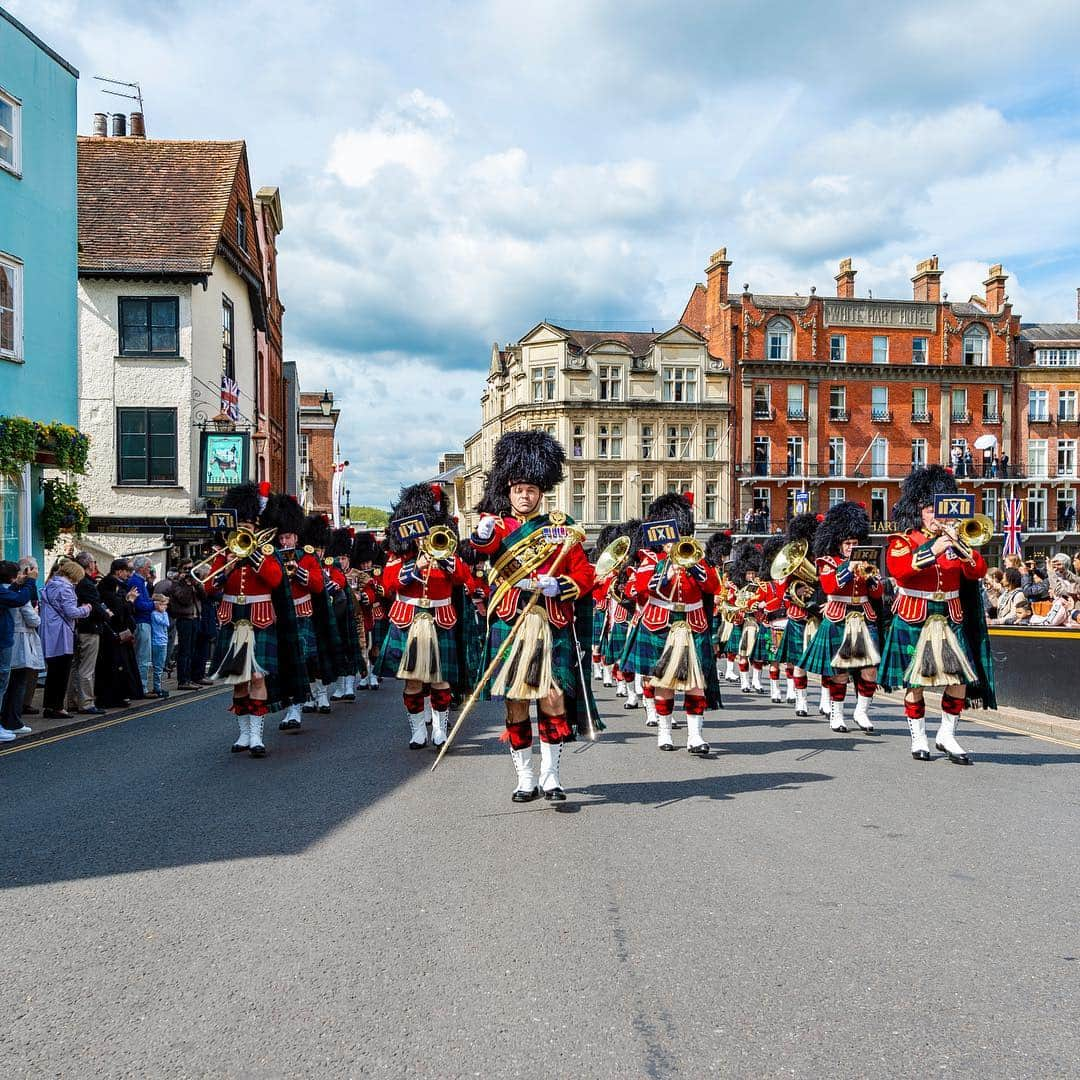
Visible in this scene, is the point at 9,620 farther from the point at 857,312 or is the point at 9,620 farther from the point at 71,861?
the point at 857,312

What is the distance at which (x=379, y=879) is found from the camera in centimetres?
520

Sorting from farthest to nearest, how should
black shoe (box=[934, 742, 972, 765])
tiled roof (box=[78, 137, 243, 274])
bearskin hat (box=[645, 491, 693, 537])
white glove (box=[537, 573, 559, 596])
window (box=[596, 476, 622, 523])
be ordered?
window (box=[596, 476, 622, 523]), tiled roof (box=[78, 137, 243, 274]), bearskin hat (box=[645, 491, 693, 537]), black shoe (box=[934, 742, 972, 765]), white glove (box=[537, 573, 559, 596])

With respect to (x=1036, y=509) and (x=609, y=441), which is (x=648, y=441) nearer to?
(x=609, y=441)

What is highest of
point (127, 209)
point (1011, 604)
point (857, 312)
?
point (857, 312)

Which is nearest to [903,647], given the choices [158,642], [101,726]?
[101,726]

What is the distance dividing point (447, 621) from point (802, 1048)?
20.2 ft

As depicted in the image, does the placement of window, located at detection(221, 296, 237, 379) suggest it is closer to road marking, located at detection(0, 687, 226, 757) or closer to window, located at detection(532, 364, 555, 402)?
road marking, located at detection(0, 687, 226, 757)

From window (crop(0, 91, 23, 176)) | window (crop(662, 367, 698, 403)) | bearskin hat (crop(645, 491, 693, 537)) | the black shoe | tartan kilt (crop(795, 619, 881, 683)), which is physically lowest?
the black shoe

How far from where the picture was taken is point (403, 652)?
9156 millimetres

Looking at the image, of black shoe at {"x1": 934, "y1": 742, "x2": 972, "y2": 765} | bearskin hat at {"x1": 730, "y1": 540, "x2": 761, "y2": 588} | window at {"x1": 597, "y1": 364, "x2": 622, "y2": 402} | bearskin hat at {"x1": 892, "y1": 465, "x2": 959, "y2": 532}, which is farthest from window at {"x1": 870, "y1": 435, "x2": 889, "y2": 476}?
black shoe at {"x1": 934, "y1": 742, "x2": 972, "y2": 765}

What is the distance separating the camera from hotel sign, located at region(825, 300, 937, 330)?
56.0 metres

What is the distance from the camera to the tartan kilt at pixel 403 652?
9188mm

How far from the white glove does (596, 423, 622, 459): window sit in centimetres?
4830

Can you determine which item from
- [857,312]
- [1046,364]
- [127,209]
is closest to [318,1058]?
[127,209]
